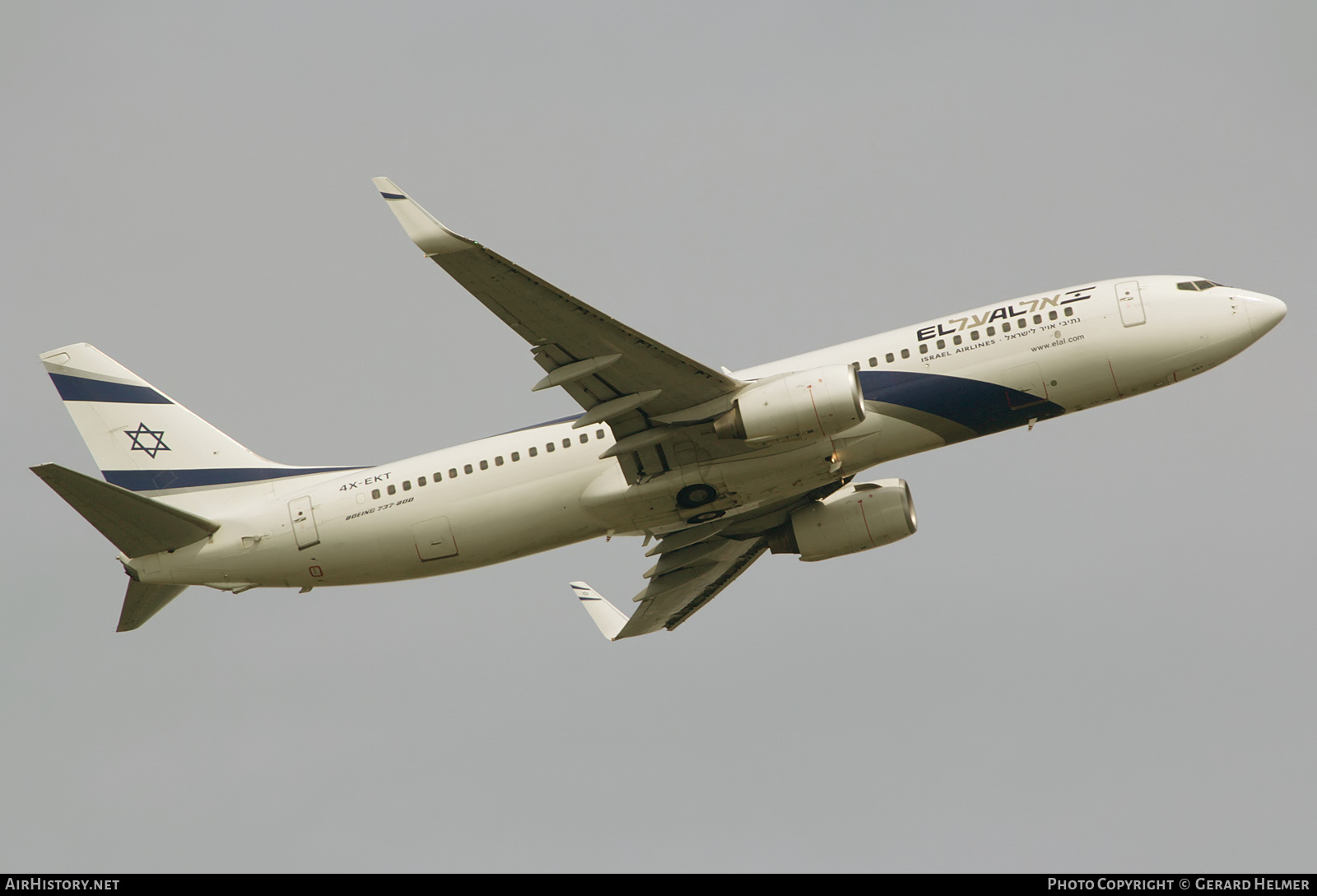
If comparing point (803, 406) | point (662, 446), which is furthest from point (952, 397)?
point (662, 446)

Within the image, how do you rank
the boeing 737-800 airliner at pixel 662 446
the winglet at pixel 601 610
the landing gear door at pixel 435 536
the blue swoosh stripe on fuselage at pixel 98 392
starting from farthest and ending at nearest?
the winglet at pixel 601 610, the blue swoosh stripe on fuselage at pixel 98 392, the landing gear door at pixel 435 536, the boeing 737-800 airliner at pixel 662 446

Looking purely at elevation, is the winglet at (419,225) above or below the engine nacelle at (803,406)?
above

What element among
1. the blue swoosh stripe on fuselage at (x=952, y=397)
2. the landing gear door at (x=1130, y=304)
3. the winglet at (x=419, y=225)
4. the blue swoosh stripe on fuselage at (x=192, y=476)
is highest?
the winglet at (x=419, y=225)

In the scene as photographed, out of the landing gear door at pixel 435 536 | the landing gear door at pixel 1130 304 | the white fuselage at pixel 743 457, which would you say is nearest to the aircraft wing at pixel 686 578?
the white fuselage at pixel 743 457

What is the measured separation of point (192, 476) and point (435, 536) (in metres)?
8.62

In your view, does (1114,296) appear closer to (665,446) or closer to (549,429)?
(665,446)

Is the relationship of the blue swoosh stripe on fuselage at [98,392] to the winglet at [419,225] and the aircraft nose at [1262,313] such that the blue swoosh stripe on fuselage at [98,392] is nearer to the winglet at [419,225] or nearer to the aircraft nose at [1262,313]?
the winglet at [419,225]

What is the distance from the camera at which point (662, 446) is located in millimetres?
36844

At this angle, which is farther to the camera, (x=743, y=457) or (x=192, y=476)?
(x=192, y=476)

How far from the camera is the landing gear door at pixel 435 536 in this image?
127ft

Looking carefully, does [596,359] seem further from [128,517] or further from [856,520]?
[128,517]

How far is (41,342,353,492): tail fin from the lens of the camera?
41.5 metres

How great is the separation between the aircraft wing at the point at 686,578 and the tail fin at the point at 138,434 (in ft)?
40.2

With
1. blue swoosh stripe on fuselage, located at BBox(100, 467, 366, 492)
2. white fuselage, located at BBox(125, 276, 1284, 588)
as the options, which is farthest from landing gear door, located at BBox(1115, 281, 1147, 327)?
blue swoosh stripe on fuselage, located at BBox(100, 467, 366, 492)
